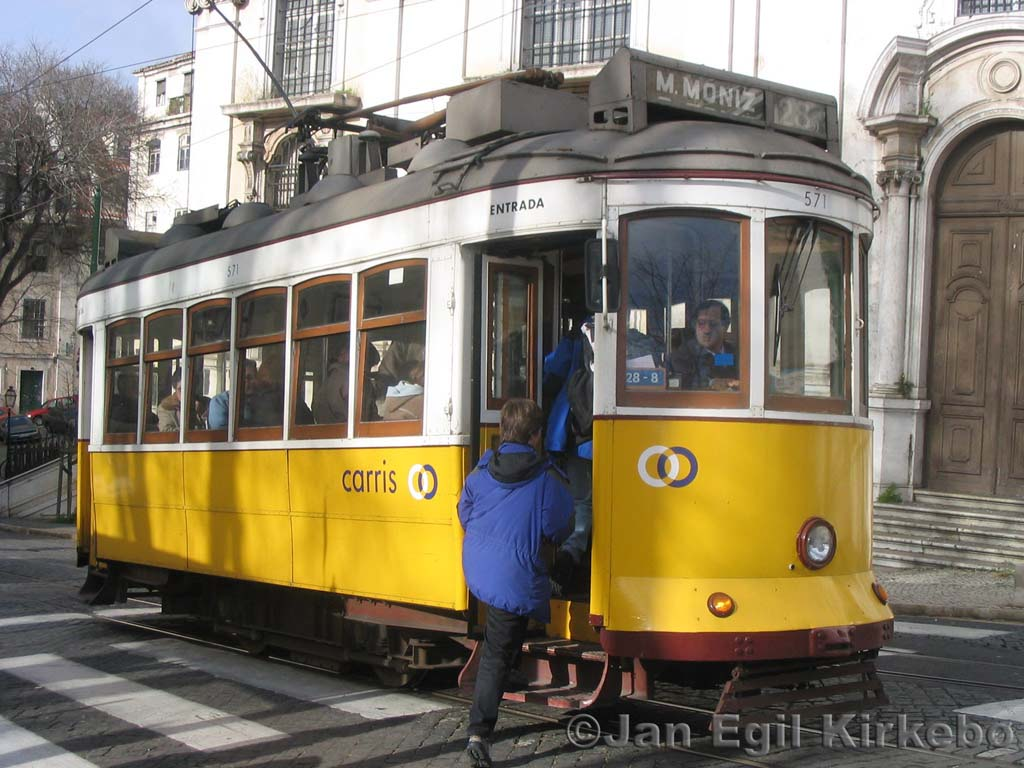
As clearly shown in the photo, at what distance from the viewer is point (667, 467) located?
5.89 meters

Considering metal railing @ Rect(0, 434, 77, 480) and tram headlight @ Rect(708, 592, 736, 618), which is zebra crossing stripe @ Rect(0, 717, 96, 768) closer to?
tram headlight @ Rect(708, 592, 736, 618)

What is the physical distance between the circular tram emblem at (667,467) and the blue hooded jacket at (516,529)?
49cm

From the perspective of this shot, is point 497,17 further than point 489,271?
Yes

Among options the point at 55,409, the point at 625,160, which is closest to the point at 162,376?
the point at 625,160

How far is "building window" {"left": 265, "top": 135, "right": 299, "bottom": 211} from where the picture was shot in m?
24.9

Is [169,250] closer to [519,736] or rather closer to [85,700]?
[85,700]

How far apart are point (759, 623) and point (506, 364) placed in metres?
2.00

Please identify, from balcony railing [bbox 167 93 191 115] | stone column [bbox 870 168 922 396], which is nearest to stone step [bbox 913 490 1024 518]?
stone column [bbox 870 168 922 396]

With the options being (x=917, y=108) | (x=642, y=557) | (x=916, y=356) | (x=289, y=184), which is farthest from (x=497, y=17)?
(x=642, y=557)

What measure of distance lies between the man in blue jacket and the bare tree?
27.6 metres

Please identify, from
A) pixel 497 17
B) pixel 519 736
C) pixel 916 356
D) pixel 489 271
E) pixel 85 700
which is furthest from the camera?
pixel 497 17

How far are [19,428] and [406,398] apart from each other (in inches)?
1244

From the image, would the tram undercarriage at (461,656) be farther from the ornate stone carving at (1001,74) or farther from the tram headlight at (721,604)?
the ornate stone carving at (1001,74)

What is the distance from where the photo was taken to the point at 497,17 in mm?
21391
